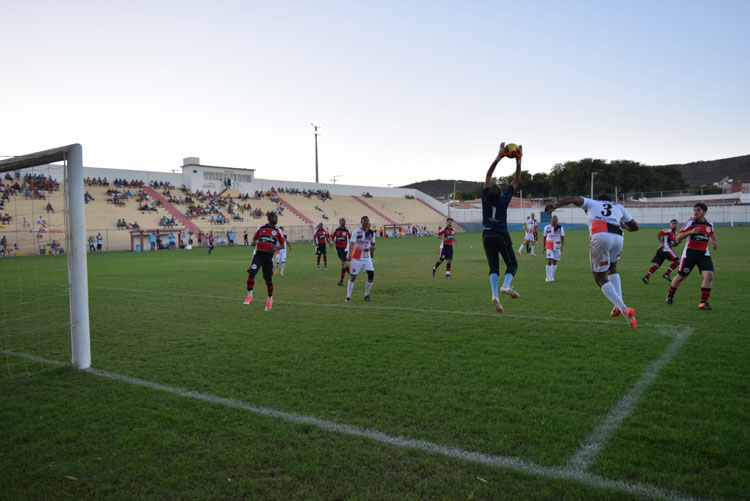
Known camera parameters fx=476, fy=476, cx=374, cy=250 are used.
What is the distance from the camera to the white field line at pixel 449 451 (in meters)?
3.44

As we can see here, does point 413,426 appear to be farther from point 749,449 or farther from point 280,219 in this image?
point 280,219

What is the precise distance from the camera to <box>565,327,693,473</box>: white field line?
150 inches

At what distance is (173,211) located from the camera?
161ft

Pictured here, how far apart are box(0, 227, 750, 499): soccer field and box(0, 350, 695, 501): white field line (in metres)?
0.02

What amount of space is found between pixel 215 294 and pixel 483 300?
7464 millimetres

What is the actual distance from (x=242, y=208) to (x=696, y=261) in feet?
168

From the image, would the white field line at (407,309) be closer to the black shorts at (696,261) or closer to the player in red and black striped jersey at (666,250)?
the black shorts at (696,261)

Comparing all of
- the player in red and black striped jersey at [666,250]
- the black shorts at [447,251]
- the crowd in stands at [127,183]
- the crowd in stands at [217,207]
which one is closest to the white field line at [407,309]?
the black shorts at [447,251]

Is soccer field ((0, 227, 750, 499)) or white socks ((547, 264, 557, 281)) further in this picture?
white socks ((547, 264, 557, 281))

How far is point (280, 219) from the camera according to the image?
57.9 m

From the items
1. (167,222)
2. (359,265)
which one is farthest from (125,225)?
(359,265)

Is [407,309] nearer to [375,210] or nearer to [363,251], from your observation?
[363,251]

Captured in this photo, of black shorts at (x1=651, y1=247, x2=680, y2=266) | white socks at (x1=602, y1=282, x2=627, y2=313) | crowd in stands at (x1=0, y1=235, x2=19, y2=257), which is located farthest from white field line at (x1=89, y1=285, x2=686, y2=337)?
crowd in stands at (x1=0, y1=235, x2=19, y2=257)

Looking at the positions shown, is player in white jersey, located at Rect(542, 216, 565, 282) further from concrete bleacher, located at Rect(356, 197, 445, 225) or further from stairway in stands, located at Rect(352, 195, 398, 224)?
concrete bleacher, located at Rect(356, 197, 445, 225)
